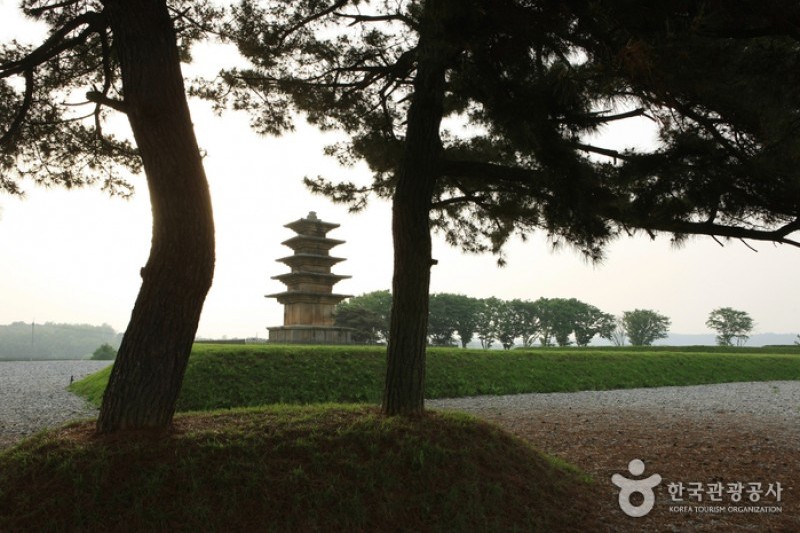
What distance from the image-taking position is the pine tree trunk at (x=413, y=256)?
5.96 m

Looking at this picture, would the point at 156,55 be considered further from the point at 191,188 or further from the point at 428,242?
the point at 428,242

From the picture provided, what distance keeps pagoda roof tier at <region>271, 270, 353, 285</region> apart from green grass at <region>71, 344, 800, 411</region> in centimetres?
1102

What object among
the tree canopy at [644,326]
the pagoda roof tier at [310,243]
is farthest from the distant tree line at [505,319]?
the pagoda roof tier at [310,243]

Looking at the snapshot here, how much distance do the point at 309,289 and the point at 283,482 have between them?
22712mm

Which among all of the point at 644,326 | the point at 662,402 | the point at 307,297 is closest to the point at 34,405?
the point at 662,402

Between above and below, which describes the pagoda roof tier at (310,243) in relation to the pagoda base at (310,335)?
above

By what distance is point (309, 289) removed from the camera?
26641 mm

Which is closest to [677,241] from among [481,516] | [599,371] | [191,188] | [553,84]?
[553,84]

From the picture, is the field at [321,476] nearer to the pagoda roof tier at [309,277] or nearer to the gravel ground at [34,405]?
the gravel ground at [34,405]

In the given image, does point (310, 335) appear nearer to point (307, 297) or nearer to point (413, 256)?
point (307, 297)

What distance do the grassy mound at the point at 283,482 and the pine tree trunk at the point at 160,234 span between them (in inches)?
15.8

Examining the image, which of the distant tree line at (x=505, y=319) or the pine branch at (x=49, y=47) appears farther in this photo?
the distant tree line at (x=505, y=319)

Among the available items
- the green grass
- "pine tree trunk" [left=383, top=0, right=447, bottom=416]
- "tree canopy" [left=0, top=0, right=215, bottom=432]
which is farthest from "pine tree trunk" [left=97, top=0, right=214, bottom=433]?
the green grass

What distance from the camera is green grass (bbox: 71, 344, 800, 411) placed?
38.0 feet
